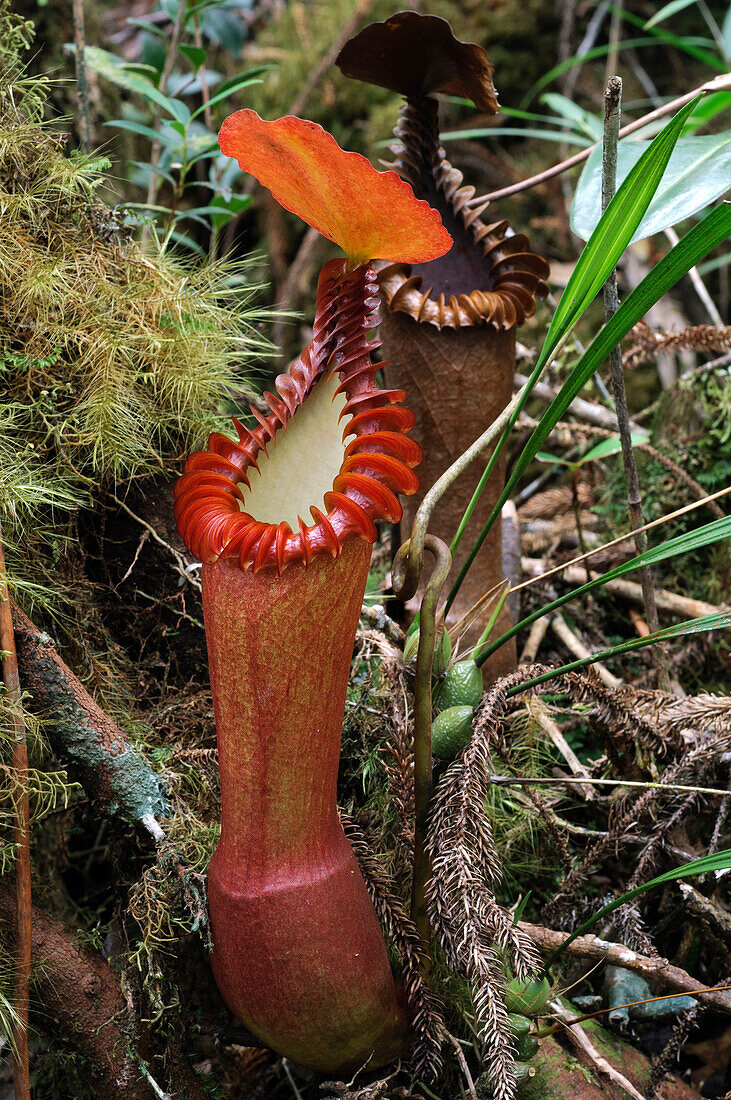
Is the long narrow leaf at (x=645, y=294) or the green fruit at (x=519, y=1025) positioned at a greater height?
the long narrow leaf at (x=645, y=294)

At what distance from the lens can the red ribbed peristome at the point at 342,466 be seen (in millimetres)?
771

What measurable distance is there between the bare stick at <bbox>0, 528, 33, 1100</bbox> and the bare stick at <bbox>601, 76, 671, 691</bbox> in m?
0.69

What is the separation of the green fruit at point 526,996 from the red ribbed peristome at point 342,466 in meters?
0.48

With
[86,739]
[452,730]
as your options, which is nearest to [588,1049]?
[452,730]

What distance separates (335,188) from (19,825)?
69 centimetres

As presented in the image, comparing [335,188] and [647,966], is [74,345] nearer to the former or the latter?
[335,188]

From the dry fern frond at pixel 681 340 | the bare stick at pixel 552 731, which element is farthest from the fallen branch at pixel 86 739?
the dry fern frond at pixel 681 340

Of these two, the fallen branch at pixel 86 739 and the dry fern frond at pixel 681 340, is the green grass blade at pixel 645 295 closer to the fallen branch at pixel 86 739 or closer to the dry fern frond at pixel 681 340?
the fallen branch at pixel 86 739

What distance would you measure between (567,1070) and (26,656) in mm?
744

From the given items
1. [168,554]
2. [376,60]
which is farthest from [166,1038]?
[376,60]

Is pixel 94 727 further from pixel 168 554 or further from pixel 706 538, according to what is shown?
pixel 706 538

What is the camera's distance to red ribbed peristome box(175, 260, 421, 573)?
0.77 meters

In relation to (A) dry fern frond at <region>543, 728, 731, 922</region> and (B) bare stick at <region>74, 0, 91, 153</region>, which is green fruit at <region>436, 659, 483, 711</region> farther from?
(B) bare stick at <region>74, 0, 91, 153</region>

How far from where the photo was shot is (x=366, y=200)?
2.45 ft
